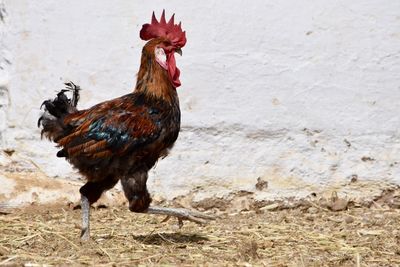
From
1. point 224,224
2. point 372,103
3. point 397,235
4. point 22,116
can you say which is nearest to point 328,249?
point 397,235

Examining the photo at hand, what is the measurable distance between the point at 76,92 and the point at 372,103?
2.69 metres

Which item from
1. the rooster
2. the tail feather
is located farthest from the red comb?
the tail feather

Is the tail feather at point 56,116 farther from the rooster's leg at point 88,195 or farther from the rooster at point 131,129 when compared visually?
the rooster's leg at point 88,195

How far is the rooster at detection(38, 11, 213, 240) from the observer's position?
19.6 feet

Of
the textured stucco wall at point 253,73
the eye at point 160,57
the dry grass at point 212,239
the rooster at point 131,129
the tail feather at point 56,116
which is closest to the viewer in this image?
the dry grass at point 212,239

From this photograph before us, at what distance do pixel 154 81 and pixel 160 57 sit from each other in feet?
0.62

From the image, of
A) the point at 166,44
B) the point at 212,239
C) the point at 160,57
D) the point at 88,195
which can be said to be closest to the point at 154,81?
the point at 160,57

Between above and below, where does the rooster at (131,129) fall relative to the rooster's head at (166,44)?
below

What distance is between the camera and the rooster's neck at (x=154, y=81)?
6.18 m

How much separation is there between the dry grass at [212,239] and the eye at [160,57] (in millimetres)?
1313

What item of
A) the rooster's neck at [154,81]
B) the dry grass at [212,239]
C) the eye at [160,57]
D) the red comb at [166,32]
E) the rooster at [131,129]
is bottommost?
the dry grass at [212,239]

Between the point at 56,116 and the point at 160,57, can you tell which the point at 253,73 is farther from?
the point at 56,116

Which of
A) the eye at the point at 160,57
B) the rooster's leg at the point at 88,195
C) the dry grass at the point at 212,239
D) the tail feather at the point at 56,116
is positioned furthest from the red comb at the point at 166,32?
the dry grass at the point at 212,239

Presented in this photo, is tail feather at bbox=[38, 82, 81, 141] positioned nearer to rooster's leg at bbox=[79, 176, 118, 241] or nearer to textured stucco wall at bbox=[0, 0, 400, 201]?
rooster's leg at bbox=[79, 176, 118, 241]
